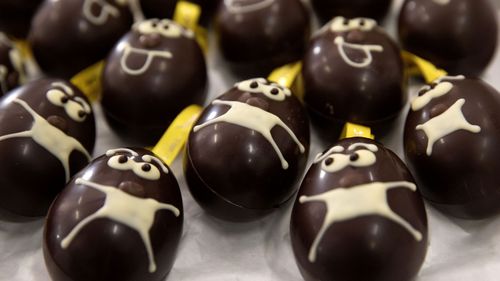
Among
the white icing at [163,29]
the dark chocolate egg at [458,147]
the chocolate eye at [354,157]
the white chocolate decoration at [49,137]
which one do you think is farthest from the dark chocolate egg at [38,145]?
the dark chocolate egg at [458,147]

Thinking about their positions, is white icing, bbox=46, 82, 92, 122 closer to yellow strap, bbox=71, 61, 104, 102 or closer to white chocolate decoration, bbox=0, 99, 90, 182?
white chocolate decoration, bbox=0, 99, 90, 182

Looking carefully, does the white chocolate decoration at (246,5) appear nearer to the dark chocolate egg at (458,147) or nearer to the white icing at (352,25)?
the white icing at (352,25)

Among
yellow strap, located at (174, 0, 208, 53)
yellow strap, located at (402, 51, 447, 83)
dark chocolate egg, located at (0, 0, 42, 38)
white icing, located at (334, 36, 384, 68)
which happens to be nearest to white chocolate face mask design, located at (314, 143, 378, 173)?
white icing, located at (334, 36, 384, 68)

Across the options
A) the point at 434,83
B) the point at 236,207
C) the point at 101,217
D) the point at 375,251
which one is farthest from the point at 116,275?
the point at 434,83

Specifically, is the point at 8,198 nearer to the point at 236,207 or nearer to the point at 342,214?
the point at 236,207

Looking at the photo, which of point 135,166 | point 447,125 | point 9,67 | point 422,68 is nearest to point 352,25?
point 422,68

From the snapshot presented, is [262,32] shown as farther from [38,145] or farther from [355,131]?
[38,145]
